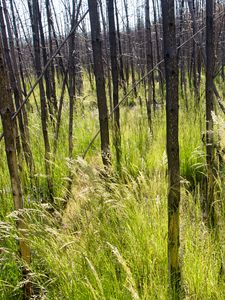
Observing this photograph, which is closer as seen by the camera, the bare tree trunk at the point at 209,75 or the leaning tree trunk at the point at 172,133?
the leaning tree trunk at the point at 172,133

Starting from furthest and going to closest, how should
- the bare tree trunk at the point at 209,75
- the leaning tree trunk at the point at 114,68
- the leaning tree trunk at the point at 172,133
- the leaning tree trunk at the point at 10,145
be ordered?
the leaning tree trunk at the point at 114,68 < the bare tree trunk at the point at 209,75 < the leaning tree trunk at the point at 10,145 < the leaning tree trunk at the point at 172,133

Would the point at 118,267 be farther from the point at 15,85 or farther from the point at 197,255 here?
the point at 15,85

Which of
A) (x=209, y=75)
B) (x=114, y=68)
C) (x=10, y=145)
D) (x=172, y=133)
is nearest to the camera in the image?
(x=172, y=133)

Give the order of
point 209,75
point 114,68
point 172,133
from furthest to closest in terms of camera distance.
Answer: point 114,68 < point 209,75 < point 172,133

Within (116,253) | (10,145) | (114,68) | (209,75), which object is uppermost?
(114,68)

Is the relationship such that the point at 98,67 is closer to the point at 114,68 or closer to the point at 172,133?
the point at 114,68

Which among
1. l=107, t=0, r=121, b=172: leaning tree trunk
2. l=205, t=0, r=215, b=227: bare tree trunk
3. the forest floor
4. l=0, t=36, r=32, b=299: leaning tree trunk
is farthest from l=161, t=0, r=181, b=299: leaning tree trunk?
l=107, t=0, r=121, b=172: leaning tree trunk

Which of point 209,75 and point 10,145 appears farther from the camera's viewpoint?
point 209,75

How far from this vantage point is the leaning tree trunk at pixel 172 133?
1.10m

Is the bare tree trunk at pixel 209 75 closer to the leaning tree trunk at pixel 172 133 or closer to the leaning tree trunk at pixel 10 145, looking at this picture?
the leaning tree trunk at pixel 172 133

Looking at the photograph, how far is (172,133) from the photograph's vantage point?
48.3 inches

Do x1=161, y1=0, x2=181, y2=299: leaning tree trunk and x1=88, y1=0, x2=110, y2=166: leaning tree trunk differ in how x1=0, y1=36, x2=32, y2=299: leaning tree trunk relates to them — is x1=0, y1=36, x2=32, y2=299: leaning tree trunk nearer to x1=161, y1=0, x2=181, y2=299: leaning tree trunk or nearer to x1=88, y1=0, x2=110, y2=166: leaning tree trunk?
x1=161, y1=0, x2=181, y2=299: leaning tree trunk

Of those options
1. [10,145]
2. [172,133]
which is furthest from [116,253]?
[10,145]

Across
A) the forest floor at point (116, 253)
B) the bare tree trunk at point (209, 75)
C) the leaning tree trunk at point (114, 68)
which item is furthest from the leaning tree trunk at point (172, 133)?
the leaning tree trunk at point (114, 68)
